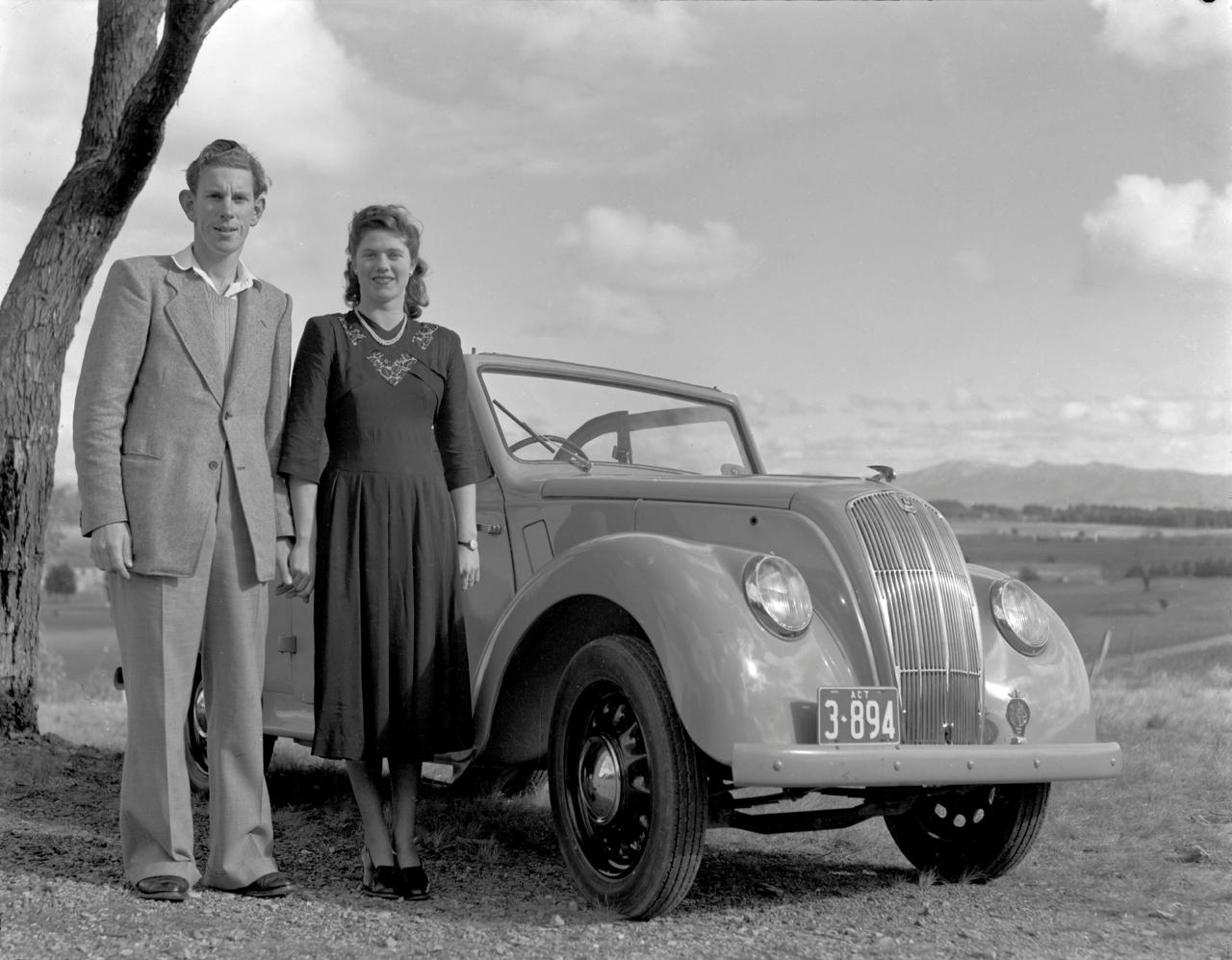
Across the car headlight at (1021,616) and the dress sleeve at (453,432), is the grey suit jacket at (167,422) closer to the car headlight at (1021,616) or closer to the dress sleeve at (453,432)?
the dress sleeve at (453,432)

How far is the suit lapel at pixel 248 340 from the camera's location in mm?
3697

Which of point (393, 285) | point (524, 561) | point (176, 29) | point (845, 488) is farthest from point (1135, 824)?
point (176, 29)

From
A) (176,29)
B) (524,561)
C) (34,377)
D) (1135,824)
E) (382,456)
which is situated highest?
(176,29)

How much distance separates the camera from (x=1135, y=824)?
5.32 metres

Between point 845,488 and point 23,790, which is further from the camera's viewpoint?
point 23,790

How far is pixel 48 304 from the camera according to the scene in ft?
22.5

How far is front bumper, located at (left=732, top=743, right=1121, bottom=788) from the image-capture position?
10.5 feet

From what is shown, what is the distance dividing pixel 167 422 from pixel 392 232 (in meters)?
0.90

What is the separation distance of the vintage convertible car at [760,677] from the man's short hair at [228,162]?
4.67ft

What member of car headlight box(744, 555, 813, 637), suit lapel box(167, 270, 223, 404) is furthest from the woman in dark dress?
car headlight box(744, 555, 813, 637)

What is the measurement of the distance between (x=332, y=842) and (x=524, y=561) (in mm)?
1310

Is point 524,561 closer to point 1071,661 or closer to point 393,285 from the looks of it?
point 393,285

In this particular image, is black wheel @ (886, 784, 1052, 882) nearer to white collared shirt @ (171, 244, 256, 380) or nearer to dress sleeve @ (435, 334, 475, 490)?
dress sleeve @ (435, 334, 475, 490)

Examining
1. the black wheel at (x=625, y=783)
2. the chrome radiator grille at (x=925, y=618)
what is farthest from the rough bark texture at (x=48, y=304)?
the chrome radiator grille at (x=925, y=618)
